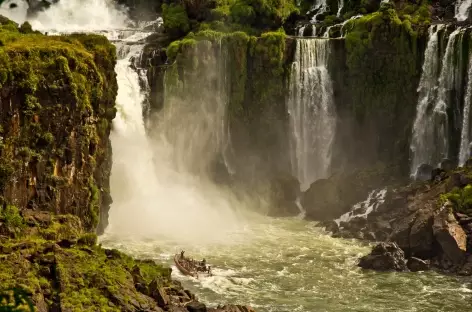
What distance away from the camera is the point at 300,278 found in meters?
35.8

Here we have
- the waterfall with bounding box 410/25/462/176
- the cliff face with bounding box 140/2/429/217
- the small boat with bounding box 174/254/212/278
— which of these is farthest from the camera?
the cliff face with bounding box 140/2/429/217

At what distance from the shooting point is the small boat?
114 feet

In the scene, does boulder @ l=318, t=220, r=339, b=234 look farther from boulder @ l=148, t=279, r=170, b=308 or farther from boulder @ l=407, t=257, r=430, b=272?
boulder @ l=148, t=279, r=170, b=308

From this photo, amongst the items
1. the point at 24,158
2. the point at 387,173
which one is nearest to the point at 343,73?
the point at 387,173

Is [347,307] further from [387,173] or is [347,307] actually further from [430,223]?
[387,173]

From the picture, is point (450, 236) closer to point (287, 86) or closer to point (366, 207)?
point (366, 207)

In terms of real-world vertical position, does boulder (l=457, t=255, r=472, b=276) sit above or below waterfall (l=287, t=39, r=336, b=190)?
below

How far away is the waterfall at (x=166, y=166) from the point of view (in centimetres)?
4719

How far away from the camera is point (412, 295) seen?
33.4 meters

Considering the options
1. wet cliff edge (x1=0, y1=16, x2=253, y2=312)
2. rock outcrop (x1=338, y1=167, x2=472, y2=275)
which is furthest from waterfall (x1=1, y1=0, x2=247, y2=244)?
rock outcrop (x1=338, y1=167, x2=472, y2=275)

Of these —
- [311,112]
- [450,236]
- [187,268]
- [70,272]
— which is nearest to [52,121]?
[70,272]

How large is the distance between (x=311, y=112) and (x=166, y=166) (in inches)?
538

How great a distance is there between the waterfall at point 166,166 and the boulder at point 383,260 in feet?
36.1

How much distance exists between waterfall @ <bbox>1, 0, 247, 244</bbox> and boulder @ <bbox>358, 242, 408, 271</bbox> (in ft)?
36.1
